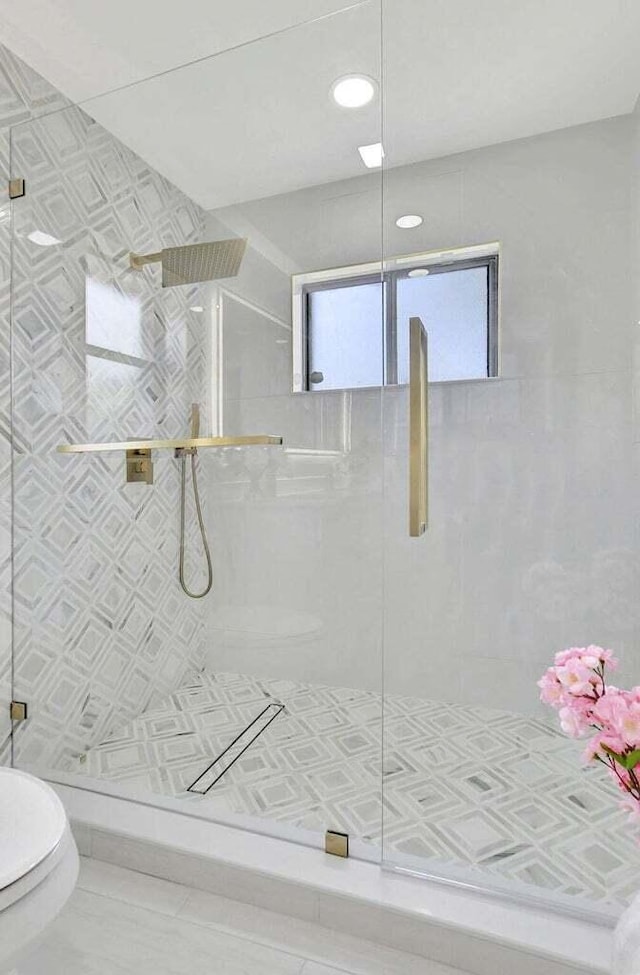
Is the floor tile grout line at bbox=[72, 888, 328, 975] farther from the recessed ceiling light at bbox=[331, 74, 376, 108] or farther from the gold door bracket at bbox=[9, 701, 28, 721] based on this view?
the recessed ceiling light at bbox=[331, 74, 376, 108]

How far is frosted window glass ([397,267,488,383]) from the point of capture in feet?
4.83

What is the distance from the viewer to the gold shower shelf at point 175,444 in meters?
1.57

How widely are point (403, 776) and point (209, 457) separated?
1.01 meters

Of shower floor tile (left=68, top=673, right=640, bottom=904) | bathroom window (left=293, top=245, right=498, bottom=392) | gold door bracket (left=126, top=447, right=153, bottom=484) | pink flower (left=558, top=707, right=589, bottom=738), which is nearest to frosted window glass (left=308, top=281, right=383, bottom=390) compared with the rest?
bathroom window (left=293, top=245, right=498, bottom=392)

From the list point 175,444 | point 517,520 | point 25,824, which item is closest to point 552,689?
point 517,520

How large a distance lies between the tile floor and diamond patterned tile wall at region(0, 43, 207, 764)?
57cm

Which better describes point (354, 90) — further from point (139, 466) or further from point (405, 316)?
point (139, 466)

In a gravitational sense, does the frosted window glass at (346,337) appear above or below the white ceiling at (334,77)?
below

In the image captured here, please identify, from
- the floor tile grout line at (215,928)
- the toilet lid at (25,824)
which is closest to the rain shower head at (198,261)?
the toilet lid at (25,824)

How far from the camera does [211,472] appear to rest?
1.64 m

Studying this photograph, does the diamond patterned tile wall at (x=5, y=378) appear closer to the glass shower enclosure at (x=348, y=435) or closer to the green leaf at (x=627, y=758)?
the glass shower enclosure at (x=348, y=435)

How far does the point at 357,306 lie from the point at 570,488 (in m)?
0.72

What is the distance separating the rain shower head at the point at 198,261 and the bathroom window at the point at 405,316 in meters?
0.25

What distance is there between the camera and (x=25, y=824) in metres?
0.97
